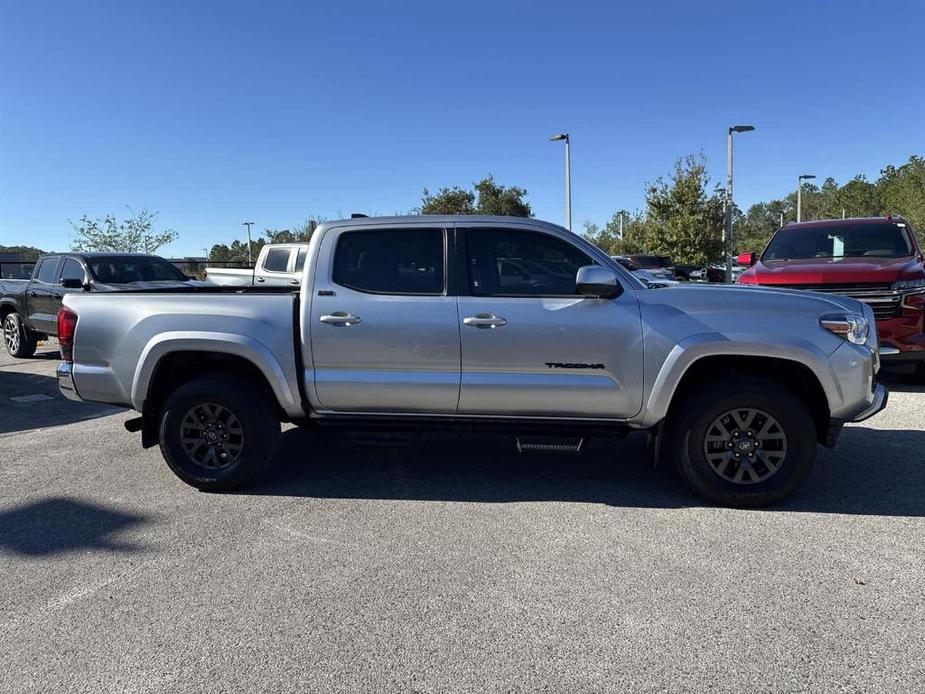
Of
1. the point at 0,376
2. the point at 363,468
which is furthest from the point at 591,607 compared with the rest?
the point at 0,376

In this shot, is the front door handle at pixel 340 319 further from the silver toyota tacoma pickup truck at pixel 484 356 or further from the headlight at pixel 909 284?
the headlight at pixel 909 284

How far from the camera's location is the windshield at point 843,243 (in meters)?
8.62

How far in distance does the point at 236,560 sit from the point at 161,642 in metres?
0.78

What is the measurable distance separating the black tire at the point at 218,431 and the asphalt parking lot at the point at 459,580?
19 cm

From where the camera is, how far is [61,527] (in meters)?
4.07

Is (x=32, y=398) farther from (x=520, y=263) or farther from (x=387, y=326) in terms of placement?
(x=520, y=263)

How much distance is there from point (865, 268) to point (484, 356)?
5.87 metres

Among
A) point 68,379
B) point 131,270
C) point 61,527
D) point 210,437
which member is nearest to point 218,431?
point 210,437

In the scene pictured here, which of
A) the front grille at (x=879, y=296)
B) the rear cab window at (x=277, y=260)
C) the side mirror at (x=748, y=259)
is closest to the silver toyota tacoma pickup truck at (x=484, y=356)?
the front grille at (x=879, y=296)

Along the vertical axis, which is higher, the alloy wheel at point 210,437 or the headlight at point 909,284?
the headlight at point 909,284

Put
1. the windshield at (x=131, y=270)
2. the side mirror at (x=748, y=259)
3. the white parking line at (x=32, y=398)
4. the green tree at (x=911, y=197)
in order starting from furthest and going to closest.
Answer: the green tree at (x=911, y=197)
the windshield at (x=131, y=270)
the side mirror at (x=748, y=259)
the white parking line at (x=32, y=398)

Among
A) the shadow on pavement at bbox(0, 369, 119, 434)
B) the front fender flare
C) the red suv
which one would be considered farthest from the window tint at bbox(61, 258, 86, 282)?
the red suv

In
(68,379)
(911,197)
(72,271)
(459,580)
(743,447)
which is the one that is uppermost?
(911,197)

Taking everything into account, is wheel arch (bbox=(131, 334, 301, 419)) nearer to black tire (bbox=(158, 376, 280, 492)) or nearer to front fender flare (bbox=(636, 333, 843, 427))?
black tire (bbox=(158, 376, 280, 492))
